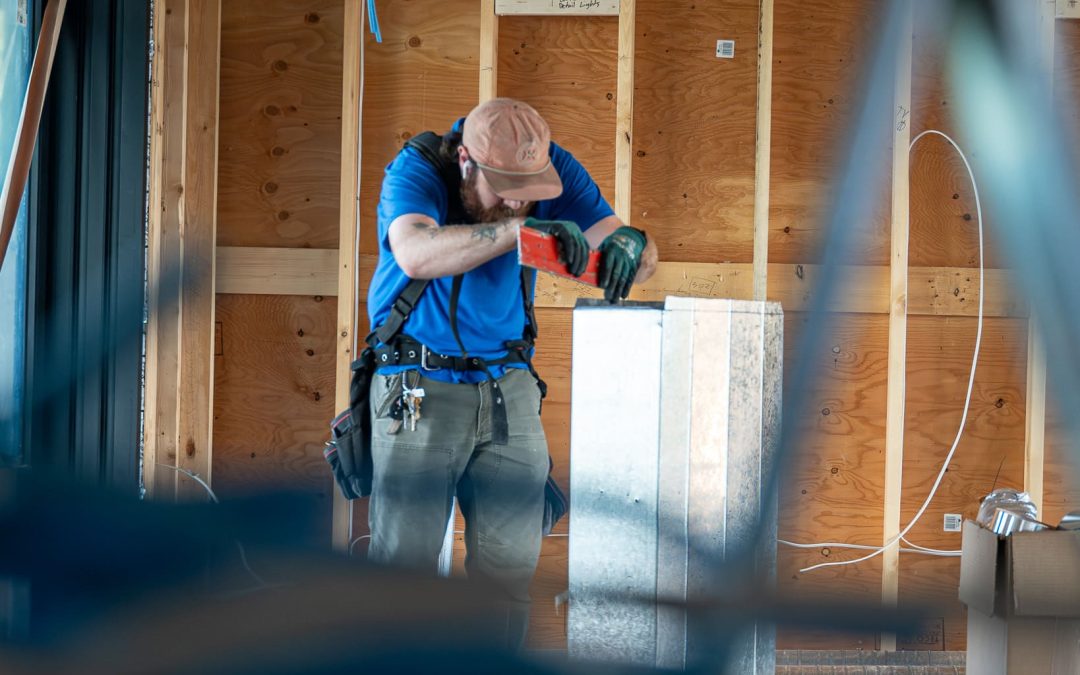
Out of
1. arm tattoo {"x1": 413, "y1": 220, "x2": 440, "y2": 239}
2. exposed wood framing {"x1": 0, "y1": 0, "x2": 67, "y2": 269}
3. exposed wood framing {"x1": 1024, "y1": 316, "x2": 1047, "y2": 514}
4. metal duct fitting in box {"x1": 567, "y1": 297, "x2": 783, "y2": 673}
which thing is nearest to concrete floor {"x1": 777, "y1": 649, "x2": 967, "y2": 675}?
exposed wood framing {"x1": 1024, "y1": 316, "x2": 1047, "y2": 514}

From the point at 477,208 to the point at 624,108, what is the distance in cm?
106

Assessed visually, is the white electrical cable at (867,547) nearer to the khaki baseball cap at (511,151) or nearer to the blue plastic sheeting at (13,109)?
the khaki baseball cap at (511,151)

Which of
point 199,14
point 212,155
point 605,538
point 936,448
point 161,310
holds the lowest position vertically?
point 936,448

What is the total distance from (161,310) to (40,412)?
0.63 feet

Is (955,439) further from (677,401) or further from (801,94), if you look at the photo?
(677,401)

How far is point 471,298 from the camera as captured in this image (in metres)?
2.01

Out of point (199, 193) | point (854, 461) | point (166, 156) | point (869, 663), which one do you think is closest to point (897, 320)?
point (854, 461)

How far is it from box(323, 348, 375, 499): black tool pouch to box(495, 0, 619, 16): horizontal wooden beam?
4.67ft

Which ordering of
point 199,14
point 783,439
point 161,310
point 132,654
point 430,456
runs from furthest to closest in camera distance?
point 199,14 → point 430,456 → point 783,439 → point 161,310 → point 132,654

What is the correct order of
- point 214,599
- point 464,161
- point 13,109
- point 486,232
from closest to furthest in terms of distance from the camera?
point 214,599 → point 486,232 → point 464,161 → point 13,109

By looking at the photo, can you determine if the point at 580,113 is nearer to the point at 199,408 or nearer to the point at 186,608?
the point at 199,408

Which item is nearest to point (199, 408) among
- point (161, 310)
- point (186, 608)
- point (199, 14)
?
point (199, 14)

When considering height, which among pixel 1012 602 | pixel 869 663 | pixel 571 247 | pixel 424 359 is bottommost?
pixel 869 663

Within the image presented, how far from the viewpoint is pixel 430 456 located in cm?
198
